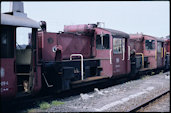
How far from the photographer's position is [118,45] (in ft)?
38.9

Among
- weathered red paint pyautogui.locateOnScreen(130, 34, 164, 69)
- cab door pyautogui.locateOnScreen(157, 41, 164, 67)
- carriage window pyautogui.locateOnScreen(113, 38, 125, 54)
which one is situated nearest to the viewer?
carriage window pyautogui.locateOnScreen(113, 38, 125, 54)

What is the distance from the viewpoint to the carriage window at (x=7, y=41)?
5.89 meters

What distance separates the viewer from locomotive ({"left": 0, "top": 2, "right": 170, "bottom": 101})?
6016 millimetres

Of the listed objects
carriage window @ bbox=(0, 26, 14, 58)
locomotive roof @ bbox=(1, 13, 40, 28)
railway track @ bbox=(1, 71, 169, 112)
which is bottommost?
railway track @ bbox=(1, 71, 169, 112)

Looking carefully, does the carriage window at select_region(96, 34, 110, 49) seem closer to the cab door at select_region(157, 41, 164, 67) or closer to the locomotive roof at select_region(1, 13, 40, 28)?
the locomotive roof at select_region(1, 13, 40, 28)

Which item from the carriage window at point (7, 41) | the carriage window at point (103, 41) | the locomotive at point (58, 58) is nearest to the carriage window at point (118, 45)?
the locomotive at point (58, 58)

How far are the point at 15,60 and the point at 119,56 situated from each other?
275 inches

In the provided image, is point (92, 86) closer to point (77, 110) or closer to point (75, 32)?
point (75, 32)

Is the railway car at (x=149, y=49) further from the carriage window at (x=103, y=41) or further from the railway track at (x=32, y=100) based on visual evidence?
the railway track at (x=32, y=100)

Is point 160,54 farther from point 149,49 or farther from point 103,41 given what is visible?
point 103,41

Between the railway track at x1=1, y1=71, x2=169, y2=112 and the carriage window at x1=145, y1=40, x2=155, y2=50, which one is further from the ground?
the carriage window at x1=145, y1=40, x2=155, y2=50

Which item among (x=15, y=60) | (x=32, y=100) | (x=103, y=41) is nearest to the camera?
(x=15, y=60)

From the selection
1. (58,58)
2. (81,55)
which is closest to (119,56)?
(81,55)

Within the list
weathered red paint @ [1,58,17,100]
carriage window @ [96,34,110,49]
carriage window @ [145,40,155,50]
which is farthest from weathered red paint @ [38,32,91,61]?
carriage window @ [145,40,155,50]
